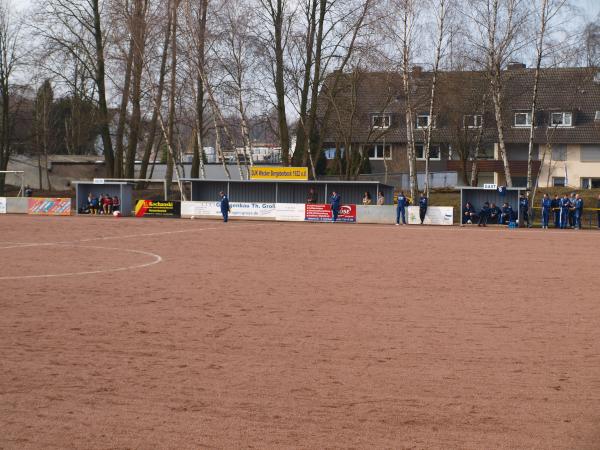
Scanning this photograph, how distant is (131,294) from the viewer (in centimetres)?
1683

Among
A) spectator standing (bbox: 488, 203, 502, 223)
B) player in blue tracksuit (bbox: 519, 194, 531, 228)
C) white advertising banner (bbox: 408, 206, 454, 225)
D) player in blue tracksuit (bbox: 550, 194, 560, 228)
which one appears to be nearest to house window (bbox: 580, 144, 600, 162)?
player in blue tracksuit (bbox: 550, 194, 560, 228)

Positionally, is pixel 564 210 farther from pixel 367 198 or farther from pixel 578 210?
pixel 367 198

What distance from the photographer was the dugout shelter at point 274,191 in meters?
49.8

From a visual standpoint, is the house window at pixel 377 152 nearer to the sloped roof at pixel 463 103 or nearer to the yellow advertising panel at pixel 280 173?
the sloped roof at pixel 463 103

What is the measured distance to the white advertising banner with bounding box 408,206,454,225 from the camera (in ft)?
153

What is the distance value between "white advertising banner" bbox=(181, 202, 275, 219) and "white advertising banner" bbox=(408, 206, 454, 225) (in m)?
7.60

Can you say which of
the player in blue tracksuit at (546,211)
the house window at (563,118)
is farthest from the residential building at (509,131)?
the player in blue tracksuit at (546,211)

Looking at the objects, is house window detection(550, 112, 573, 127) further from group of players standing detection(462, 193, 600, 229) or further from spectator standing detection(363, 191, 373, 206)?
spectator standing detection(363, 191, 373, 206)

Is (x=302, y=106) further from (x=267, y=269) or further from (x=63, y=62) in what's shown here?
(x=267, y=269)

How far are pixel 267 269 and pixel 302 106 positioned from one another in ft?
116

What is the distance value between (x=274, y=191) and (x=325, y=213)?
14.7 ft

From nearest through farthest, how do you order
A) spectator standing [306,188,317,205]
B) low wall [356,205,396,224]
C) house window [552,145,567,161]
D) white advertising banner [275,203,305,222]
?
low wall [356,205,396,224]
white advertising banner [275,203,305,222]
spectator standing [306,188,317,205]
house window [552,145,567,161]

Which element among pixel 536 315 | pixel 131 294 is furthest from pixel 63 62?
pixel 536 315

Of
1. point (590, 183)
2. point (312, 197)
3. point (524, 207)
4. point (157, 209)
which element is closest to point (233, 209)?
point (312, 197)
